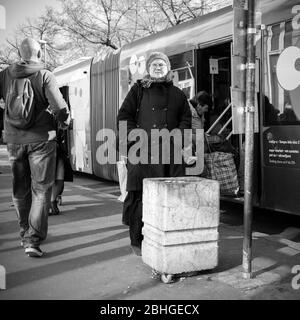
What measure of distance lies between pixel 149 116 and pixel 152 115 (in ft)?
0.11

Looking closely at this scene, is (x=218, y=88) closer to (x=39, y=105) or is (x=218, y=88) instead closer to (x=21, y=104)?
(x=39, y=105)

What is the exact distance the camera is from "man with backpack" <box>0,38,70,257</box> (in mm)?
4785

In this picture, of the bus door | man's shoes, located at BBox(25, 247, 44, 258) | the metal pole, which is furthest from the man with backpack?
the bus door

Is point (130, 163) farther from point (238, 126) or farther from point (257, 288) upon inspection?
point (257, 288)

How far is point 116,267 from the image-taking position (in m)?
4.58

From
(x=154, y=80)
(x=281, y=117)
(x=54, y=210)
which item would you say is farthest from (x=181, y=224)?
(x=54, y=210)

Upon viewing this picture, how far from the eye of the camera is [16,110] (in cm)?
475

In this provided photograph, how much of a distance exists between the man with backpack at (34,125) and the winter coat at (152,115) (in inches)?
26.2

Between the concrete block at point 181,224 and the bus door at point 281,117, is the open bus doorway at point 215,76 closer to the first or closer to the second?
the bus door at point 281,117

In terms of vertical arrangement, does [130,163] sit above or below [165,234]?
above

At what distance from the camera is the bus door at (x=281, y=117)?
18.0ft

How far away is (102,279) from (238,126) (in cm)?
178

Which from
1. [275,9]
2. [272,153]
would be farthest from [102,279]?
[275,9]

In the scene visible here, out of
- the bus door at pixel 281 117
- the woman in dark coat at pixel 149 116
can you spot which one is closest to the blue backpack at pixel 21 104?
the woman in dark coat at pixel 149 116
